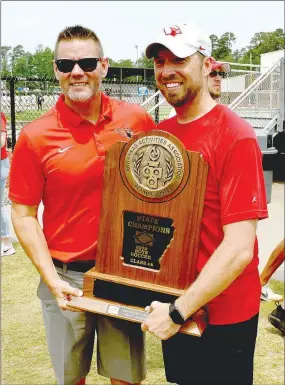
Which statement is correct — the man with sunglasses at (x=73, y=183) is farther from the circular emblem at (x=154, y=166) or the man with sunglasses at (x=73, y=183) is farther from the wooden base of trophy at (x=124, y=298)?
the circular emblem at (x=154, y=166)

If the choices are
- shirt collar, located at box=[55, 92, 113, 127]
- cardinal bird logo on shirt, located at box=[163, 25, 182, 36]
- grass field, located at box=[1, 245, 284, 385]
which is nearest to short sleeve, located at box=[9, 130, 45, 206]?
shirt collar, located at box=[55, 92, 113, 127]

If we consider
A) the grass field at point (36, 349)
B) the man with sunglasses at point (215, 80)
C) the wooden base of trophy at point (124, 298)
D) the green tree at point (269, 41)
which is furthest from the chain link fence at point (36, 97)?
the green tree at point (269, 41)

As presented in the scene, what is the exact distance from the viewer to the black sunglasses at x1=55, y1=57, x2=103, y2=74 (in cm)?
209

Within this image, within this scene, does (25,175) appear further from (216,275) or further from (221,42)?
(221,42)

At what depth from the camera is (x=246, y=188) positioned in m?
1.59

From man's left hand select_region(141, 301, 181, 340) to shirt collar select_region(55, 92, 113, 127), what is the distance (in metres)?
0.85

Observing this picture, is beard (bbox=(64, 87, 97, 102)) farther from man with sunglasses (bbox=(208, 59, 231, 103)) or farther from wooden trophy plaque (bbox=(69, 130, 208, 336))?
man with sunglasses (bbox=(208, 59, 231, 103))

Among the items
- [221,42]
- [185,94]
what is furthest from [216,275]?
[221,42]

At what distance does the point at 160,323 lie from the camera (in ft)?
5.56

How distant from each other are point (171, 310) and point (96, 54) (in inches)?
45.6

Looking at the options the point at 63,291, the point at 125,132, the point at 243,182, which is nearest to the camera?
the point at 243,182

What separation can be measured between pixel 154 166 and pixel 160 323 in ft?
Answer: 1.81

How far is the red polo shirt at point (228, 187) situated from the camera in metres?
1.59

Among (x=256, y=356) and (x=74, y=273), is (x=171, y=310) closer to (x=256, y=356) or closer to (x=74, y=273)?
(x=74, y=273)
